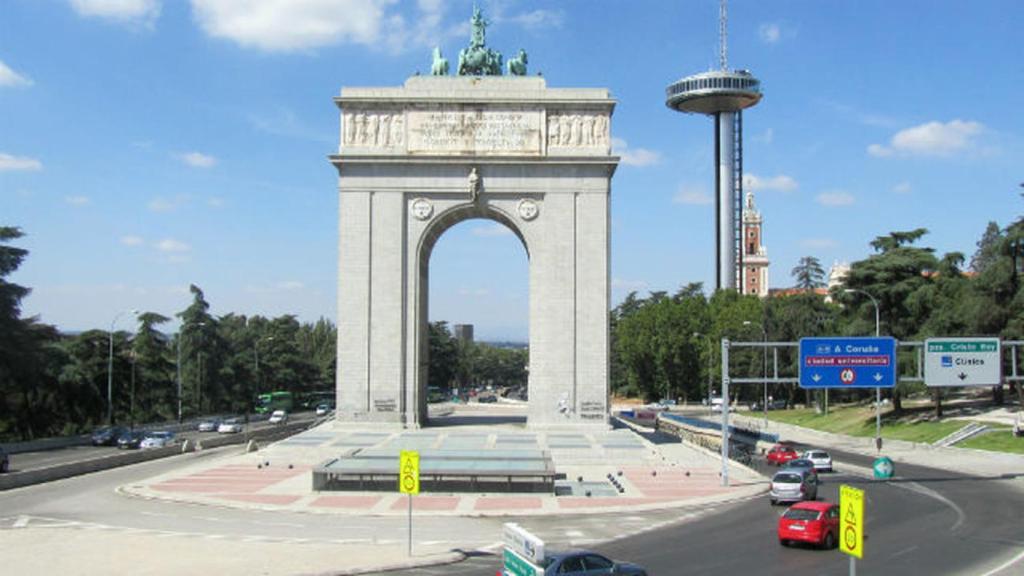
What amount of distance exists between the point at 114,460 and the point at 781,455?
35.4 metres

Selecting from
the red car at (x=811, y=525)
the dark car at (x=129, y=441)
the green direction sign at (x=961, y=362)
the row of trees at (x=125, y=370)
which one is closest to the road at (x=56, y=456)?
the dark car at (x=129, y=441)

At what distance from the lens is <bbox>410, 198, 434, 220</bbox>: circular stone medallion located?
200 ft

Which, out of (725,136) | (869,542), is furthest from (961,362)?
(725,136)

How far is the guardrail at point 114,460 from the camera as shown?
40.1 meters

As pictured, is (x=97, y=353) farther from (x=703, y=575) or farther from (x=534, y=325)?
(x=703, y=575)

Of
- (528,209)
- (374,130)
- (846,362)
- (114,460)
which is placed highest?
(374,130)

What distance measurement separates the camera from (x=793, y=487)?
113 feet

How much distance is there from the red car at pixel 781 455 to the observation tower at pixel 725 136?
117 m

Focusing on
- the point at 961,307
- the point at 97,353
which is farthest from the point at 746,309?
the point at 97,353

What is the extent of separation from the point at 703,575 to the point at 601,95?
42992 mm

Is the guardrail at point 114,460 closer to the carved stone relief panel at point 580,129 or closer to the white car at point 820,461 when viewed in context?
the carved stone relief panel at point 580,129

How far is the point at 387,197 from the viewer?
60.9 meters

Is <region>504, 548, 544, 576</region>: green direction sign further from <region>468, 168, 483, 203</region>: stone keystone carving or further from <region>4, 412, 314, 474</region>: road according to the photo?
<region>468, 168, 483, 203</region>: stone keystone carving

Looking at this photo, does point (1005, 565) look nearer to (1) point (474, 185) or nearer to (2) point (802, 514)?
(2) point (802, 514)
